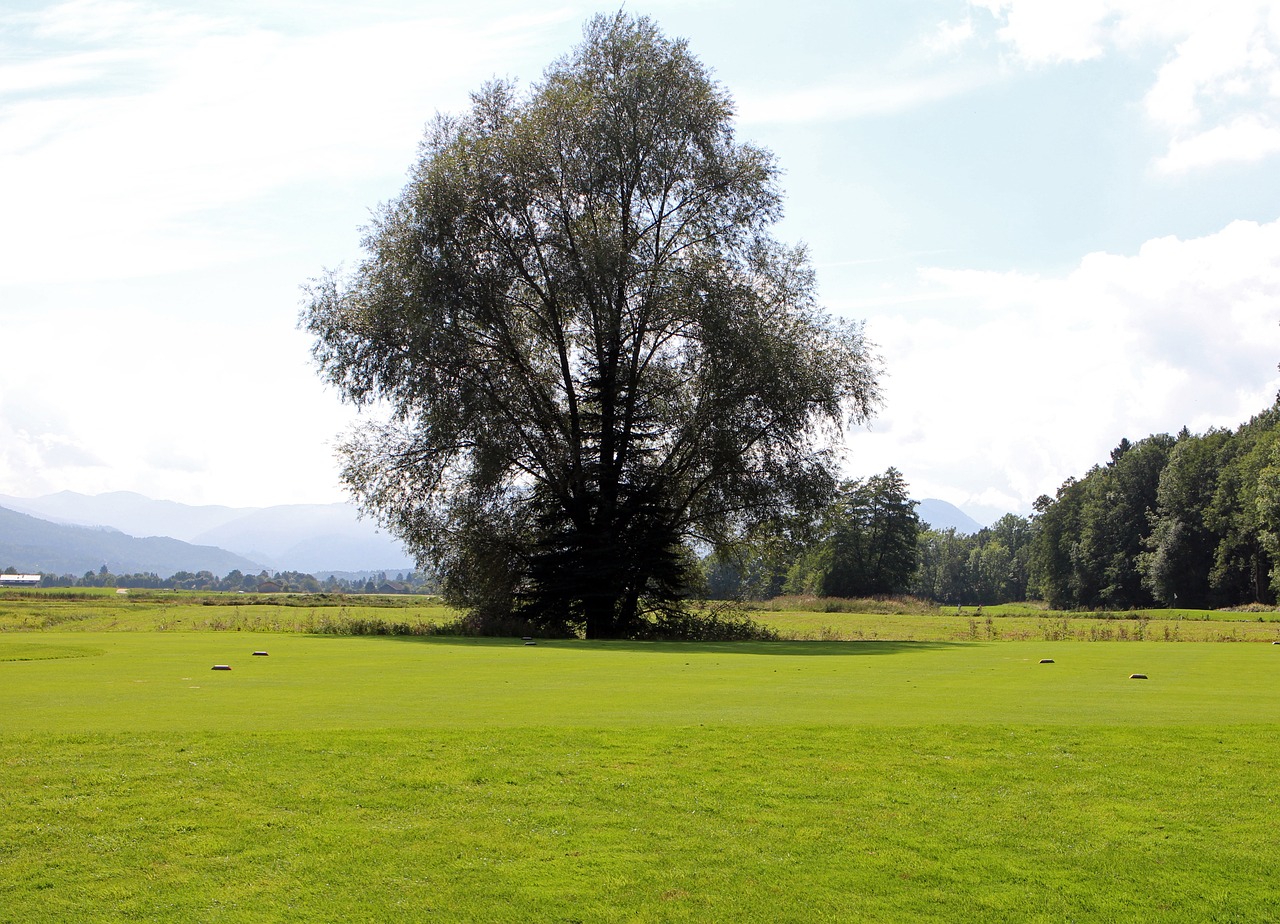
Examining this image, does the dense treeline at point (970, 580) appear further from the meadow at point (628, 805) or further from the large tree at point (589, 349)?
the meadow at point (628, 805)

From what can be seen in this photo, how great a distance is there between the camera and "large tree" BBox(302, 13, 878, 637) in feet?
112

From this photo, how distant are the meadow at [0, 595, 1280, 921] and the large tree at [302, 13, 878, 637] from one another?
863 inches

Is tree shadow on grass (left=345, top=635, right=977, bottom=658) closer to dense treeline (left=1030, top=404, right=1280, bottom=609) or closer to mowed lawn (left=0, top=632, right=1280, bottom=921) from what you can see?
mowed lawn (left=0, top=632, right=1280, bottom=921)

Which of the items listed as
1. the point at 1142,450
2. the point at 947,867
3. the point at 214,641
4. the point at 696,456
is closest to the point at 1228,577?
the point at 1142,450

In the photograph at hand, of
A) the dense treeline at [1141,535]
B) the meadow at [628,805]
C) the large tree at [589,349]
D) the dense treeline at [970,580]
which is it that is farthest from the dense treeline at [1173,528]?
the meadow at [628,805]

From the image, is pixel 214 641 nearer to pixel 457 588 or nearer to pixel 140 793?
pixel 457 588

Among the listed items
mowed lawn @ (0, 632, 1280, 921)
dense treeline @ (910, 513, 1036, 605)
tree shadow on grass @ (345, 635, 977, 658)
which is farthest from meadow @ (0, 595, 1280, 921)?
dense treeline @ (910, 513, 1036, 605)

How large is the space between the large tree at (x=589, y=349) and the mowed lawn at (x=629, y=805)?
22.0 metres

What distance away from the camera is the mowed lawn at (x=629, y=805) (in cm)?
642

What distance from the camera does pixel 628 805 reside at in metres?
8.06

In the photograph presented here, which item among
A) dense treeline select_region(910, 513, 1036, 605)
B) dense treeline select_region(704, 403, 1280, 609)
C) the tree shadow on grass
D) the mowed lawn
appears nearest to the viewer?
the mowed lawn

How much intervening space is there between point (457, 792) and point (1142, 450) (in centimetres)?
13109

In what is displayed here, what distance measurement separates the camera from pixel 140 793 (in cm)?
793

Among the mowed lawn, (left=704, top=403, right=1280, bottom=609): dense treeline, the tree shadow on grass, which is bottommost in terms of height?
the tree shadow on grass
